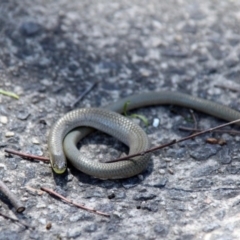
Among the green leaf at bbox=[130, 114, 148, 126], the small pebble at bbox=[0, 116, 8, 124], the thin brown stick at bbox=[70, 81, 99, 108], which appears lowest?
the small pebble at bbox=[0, 116, 8, 124]

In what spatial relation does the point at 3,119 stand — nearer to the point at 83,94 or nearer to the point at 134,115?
the point at 83,94

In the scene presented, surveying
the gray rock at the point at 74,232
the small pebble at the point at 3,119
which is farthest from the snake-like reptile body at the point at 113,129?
the gray rock at the point at 74,232

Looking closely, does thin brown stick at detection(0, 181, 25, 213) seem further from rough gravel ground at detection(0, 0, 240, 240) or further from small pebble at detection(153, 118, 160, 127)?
Result: small pebble at detection(153, 118, 160, 127)

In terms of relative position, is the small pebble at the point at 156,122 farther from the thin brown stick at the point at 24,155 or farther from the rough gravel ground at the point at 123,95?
the thin brown stick at the point at 24,155

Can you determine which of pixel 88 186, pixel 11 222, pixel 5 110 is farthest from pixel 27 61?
pixel 11 222

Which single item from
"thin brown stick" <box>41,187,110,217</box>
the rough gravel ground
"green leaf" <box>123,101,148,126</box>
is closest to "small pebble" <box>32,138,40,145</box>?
the rough gravel ground
